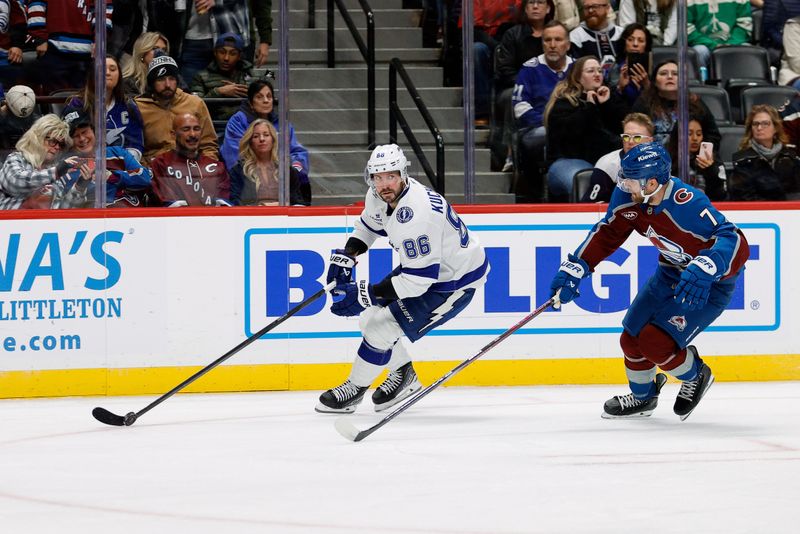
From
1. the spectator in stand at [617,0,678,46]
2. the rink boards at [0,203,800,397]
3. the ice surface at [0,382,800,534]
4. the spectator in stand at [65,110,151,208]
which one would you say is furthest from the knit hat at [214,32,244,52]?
the spectator in stand at [617,0,678,46]

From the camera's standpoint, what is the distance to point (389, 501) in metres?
3.52

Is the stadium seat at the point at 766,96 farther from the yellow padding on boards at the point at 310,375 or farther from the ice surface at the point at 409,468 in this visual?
the ice surface at the point at 409,468

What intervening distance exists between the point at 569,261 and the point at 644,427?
0.74 meters

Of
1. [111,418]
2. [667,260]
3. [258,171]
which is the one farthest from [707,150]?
[111,418]

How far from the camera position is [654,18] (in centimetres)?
689

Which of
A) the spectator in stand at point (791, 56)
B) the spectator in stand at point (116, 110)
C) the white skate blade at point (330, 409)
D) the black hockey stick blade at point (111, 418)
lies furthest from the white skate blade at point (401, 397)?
the spectator in stand at point (791, 56)

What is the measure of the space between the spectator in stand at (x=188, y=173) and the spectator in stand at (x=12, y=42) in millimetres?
796

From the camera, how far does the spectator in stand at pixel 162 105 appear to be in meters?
6.34

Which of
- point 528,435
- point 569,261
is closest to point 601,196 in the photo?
point 569,261

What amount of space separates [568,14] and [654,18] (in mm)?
490

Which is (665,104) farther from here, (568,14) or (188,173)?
(188,173)

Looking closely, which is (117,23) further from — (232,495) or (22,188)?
(232,495)

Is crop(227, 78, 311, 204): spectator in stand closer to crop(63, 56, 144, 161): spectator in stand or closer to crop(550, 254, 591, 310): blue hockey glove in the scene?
crop(63, 56, 144, 161): spectator in stand

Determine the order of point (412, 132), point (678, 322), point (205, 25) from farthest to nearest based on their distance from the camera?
point (412, 132) < point (205, 25) < point (678, 322)
